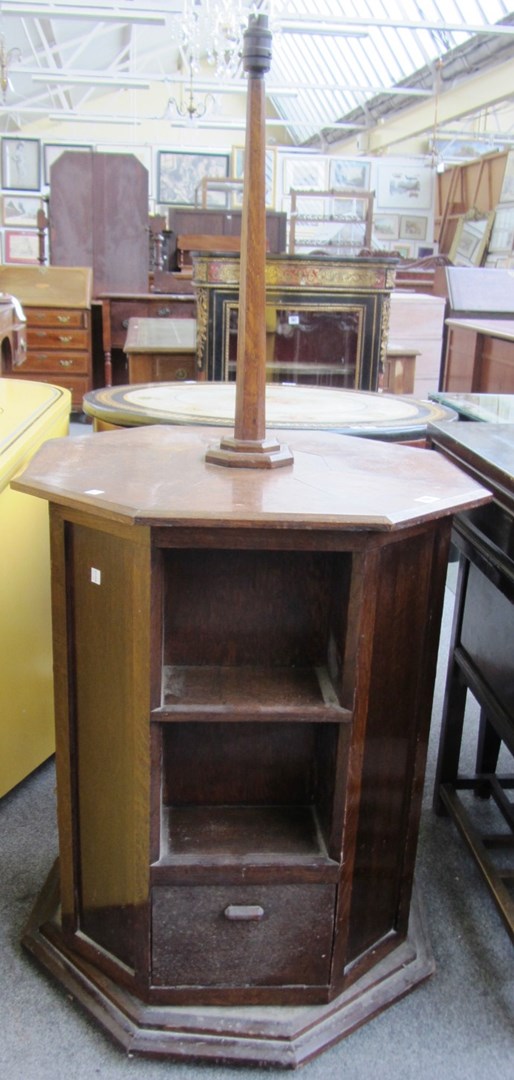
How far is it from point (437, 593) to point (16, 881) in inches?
42.4

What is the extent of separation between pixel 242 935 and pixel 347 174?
13.4m

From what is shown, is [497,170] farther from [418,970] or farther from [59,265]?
[418,970]

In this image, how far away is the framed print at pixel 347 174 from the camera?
13.0m

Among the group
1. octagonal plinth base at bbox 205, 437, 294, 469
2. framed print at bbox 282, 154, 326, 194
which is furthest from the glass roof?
octagonal plinth base at bbox 205, 437, 294, 469

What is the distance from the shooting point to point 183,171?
41.5ft

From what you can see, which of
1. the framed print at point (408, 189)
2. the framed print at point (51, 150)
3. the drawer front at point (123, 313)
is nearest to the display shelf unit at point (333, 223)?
the framed print at point (408, 189)

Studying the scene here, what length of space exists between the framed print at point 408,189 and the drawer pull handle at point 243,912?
43.5 feet

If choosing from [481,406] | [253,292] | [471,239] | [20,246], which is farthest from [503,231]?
[253,292]

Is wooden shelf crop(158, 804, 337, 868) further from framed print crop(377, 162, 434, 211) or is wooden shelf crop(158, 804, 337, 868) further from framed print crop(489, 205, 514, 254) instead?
framed print crop(377, 162, 434, 211)

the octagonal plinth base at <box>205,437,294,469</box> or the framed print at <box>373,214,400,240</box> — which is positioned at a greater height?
the framed print at <box>373,214,400,240</box>

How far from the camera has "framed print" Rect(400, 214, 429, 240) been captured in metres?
13.5

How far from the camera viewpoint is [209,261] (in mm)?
3992

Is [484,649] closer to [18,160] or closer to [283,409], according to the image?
[283,409]

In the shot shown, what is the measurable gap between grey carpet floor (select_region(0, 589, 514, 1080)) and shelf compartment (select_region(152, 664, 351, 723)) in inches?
23.2
